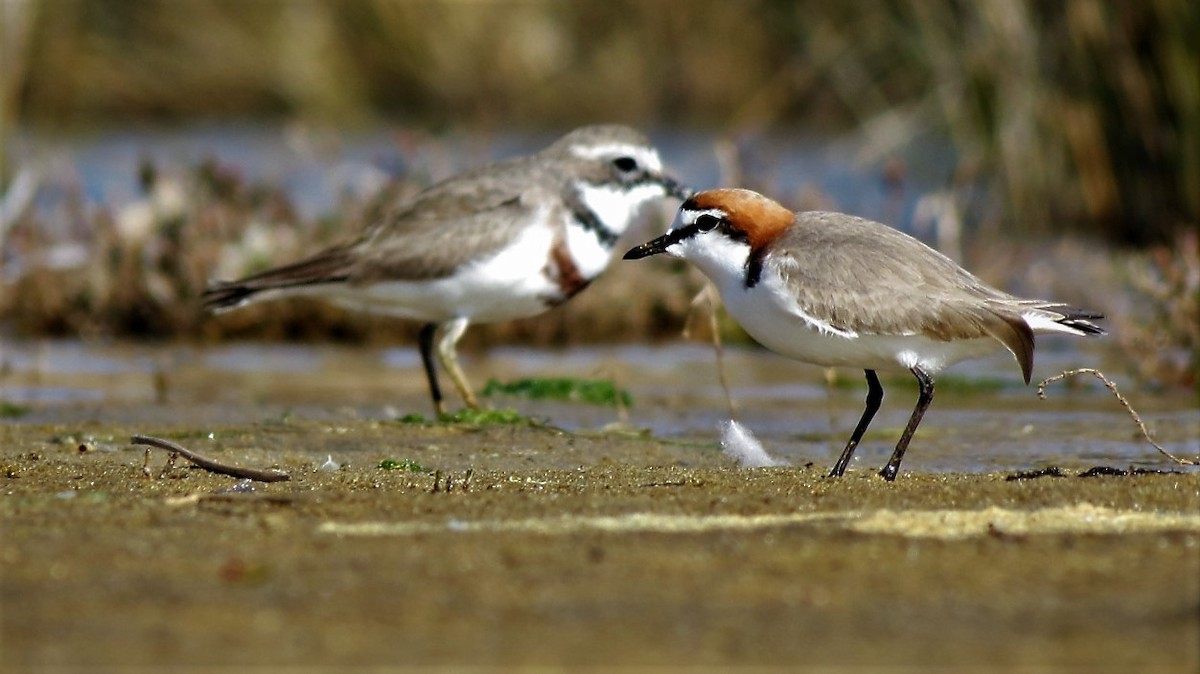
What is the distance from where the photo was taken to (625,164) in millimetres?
8852

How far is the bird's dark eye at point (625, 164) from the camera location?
881cm

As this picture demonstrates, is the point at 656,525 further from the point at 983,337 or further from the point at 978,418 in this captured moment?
the point at 978,418

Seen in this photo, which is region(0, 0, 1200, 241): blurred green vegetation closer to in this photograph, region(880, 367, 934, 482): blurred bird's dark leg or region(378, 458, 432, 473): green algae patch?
region(880, 367, 934, 482): blurred bird's dark leg

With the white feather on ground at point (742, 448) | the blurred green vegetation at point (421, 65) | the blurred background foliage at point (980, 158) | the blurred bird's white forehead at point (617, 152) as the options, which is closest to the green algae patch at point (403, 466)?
the white feather on ground at point (742, 448)

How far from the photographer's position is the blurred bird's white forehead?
8.78 meters

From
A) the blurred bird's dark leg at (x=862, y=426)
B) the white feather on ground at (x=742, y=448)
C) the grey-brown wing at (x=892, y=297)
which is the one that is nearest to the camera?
the grey-brown wing at (x=892, y=297)

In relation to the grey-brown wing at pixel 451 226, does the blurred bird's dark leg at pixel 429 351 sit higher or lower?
lower

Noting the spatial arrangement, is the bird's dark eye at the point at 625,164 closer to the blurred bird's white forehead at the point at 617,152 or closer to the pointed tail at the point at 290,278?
the blurred bird's white forehead at the point at 617,152

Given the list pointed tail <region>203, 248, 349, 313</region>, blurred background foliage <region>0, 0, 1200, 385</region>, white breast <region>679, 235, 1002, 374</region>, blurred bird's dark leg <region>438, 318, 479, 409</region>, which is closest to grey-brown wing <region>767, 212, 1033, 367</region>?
white breast <region>679, 235, 1002, 374</region>

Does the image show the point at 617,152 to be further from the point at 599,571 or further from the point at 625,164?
the point at 599,571

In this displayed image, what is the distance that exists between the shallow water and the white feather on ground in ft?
1.53

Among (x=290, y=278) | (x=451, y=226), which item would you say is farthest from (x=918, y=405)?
(x=290, y=278)

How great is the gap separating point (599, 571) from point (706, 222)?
2.32m

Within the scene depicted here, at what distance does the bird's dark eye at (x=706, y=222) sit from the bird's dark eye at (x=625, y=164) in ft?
8.97
